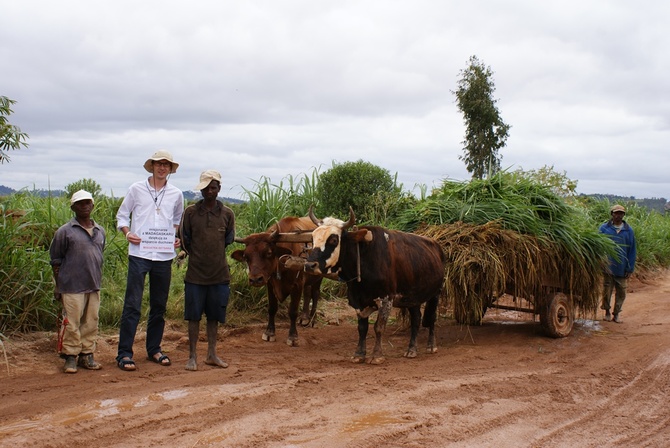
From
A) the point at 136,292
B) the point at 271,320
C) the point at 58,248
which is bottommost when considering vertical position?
the point at 271,320

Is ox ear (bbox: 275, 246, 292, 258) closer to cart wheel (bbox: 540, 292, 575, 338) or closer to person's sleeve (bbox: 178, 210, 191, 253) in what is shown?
person's sleeve (bbox: 178, 210, 191, 253)

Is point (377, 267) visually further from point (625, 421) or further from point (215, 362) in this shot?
point (625, 421)

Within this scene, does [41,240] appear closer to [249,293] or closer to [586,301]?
[249,293]

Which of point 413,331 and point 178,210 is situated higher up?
point 178,210

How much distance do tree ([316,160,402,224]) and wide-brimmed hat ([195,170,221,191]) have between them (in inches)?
237

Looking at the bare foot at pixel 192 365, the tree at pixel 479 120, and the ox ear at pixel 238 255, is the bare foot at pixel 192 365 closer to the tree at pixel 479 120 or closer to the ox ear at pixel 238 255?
the ox ear at pixel 238 255

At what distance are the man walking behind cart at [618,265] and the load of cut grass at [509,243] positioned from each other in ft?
4.85

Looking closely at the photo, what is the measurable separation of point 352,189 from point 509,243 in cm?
492

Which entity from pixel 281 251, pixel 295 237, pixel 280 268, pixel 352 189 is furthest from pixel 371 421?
pixel 352 189

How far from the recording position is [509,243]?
855 cm

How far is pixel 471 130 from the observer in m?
21.8

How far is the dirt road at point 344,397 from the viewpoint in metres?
5.16

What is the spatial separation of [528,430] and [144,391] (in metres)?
3.33

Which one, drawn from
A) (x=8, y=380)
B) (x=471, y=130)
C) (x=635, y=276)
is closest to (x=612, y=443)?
(x=8, y=380)
